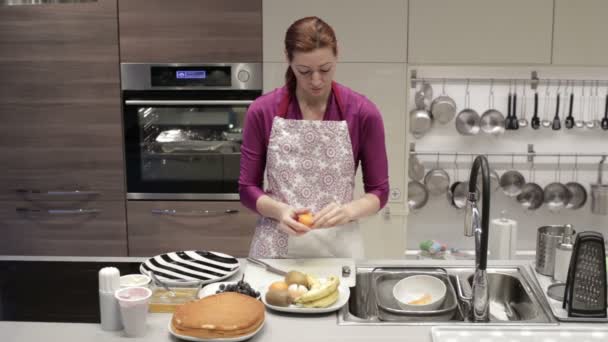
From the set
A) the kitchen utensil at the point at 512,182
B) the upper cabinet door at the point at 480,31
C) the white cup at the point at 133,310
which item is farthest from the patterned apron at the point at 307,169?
the kitchen utensil at the point at 512,182

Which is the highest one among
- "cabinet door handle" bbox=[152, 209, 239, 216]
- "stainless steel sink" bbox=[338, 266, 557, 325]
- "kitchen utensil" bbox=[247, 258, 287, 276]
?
"kitchen utensil" bbox=[247, 258, 287, 276]

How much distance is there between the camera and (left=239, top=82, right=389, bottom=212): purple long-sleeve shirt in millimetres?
1826

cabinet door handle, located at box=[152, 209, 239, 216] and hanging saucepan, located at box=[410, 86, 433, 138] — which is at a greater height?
hanging saucepan, located at box=[410, 86, 433, 138]

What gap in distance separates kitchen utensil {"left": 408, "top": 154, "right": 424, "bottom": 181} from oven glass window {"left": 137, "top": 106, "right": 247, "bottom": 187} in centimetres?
97

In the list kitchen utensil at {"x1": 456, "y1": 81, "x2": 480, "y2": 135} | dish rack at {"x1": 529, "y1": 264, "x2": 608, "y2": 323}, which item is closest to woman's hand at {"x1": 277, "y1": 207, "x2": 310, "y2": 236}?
dish rack at {"x1": 529, "y1": 264, "x2": 608, "y2": 323}

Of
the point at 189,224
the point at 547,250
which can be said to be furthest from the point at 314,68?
the point at 189,224

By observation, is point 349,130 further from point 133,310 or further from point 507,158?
point 507,158

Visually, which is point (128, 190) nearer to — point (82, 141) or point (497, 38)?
point (82, 141)

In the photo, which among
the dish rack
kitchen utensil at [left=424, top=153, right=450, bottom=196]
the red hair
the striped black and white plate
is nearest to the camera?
the dish rack

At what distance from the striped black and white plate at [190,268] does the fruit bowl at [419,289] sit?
44 centimetres

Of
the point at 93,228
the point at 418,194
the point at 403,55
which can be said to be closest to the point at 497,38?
the point at 403,55

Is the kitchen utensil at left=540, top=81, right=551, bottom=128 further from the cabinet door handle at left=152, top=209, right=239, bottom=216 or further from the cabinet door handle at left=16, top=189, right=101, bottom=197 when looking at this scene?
the cabinet door handle at left=16, top=189, right=101, bottom=197

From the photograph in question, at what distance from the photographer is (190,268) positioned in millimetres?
1599

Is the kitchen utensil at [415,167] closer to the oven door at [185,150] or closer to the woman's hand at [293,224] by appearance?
the oven door at [185,150]
